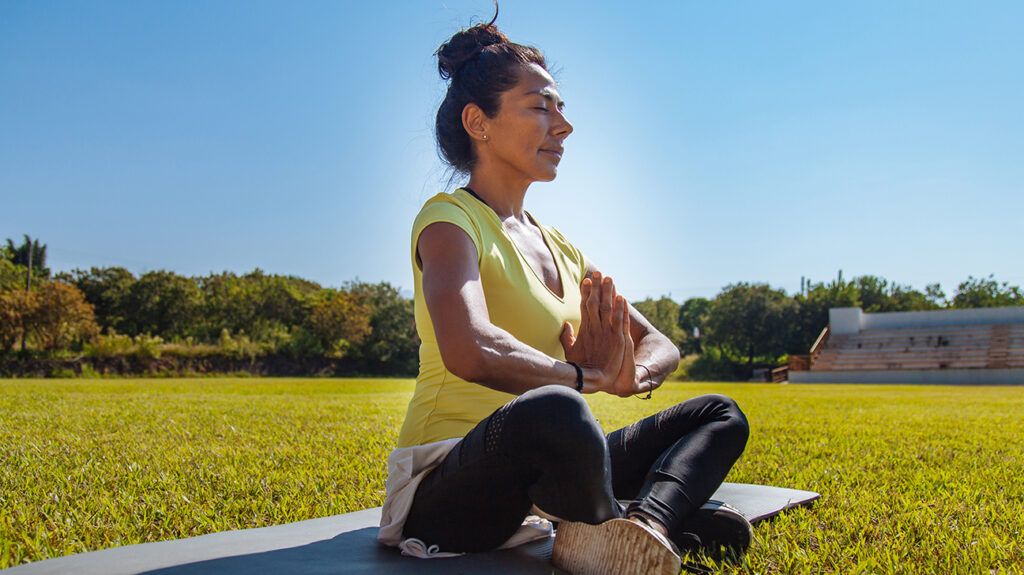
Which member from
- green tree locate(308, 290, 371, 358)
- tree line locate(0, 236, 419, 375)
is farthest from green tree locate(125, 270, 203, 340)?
green tree locate(308, 290, 371, 358)

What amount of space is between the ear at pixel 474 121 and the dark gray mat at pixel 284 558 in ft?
3.87

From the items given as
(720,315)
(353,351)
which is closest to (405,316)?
(353,351)

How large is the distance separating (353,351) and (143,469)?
31341mm

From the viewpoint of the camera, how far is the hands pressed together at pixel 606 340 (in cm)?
202

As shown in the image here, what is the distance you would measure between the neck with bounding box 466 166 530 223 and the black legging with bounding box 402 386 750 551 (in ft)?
2.48

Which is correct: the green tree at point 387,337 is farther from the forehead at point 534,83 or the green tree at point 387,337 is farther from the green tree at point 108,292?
the forehead at point 534,83

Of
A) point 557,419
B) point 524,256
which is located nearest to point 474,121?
point 524,256

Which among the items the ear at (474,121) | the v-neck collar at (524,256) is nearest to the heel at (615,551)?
the v-neck collar at (524,256)

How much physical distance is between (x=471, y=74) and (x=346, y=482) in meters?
2.29

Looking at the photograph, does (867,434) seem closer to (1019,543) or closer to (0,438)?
(1019,543)

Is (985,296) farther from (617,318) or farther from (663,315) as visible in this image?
(617,318)

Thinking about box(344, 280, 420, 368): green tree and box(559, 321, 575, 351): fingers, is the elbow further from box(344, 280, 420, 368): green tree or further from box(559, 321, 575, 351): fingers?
box(344, 280, 420, 368): green tree

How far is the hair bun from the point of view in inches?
88.7

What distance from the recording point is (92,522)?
8.74ft
